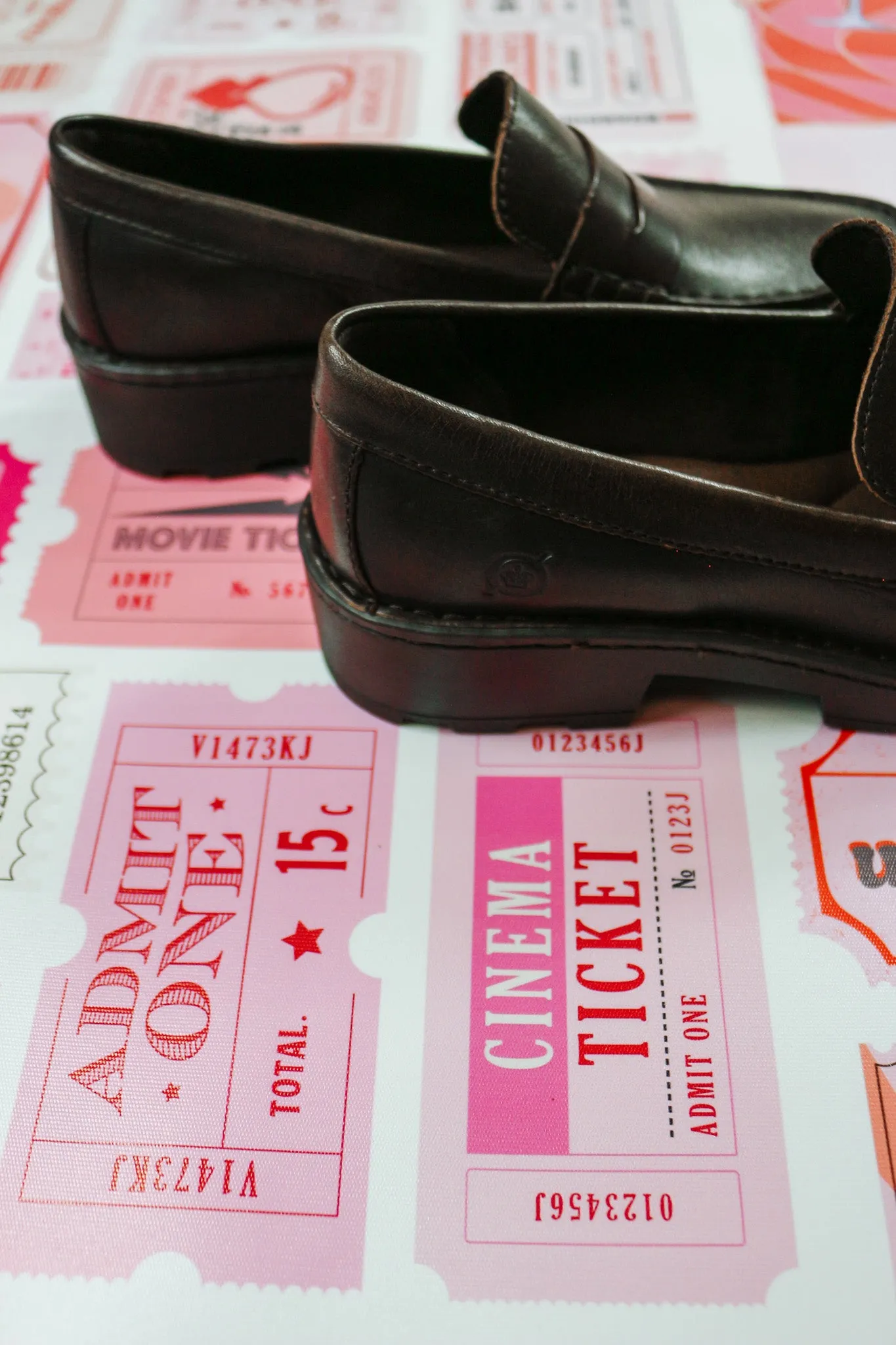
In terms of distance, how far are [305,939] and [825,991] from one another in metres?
0.35

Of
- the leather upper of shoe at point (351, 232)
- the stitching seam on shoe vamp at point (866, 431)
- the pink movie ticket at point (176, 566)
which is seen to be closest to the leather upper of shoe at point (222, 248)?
the leather upper of shoe at point (351, 232)

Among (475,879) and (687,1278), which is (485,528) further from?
(687,1278)

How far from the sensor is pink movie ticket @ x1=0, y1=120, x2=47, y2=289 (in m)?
1.31

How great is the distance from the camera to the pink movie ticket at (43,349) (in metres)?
1.16

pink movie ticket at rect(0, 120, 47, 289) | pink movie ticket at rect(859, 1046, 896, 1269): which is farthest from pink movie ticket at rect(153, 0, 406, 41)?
pink movie ticket at rect(859, 1046, 896, 1269)

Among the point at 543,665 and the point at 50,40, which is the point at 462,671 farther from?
the point at 50,40

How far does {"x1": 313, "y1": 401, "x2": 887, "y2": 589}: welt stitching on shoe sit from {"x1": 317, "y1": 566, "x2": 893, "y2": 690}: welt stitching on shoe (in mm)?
61

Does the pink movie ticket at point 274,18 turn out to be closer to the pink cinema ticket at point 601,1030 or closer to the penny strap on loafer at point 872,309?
the penny strap on loafer at point 872,309

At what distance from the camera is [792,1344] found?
613mm

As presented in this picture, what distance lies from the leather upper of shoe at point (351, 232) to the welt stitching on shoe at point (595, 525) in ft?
0.83

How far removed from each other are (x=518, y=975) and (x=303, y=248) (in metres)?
0.61

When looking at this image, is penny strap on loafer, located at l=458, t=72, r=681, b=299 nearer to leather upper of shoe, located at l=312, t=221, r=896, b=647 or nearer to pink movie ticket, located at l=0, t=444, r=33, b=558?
leather upper of shoe, located at l=312, t=221, r=896, b=647

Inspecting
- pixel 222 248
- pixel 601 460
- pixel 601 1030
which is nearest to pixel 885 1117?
pixel 601 1030

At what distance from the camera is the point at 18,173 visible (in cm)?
138
